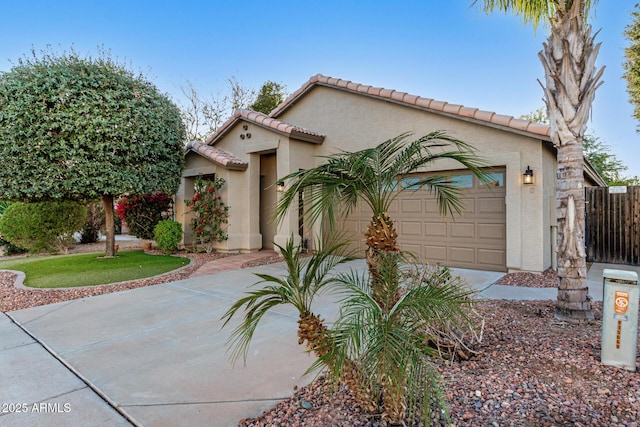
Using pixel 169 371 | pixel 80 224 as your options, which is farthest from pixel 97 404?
pixel 80 224

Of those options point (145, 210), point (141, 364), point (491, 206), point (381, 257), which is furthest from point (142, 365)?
point (145, 210)

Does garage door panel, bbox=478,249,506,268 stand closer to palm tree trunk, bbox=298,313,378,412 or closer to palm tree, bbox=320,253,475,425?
palm tree, bbox=320,253,475,425

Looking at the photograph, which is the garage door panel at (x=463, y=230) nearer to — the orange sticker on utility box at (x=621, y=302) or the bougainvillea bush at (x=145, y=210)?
the orange sticker on utility box at (x=621, y=302)

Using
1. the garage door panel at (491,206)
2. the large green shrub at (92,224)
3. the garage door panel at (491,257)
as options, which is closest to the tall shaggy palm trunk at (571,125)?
the garage door panel at (491,206)

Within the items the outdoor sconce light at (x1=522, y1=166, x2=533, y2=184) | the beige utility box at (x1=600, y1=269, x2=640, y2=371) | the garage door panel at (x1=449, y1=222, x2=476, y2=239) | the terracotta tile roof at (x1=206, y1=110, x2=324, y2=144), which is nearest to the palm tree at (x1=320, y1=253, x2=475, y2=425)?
the beige utility box at (x1=600, y1=269, x2=640, y2=371)

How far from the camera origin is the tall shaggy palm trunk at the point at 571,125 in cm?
407

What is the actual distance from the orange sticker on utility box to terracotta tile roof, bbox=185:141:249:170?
9.78 meters

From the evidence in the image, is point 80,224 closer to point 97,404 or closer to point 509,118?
point 97,404

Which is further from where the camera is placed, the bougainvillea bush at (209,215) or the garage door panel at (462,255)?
the bougainvillea bush at (209,215)

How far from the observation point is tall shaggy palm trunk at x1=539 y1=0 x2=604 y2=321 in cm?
407

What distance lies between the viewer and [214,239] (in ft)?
36.0

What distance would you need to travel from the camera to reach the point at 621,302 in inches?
116

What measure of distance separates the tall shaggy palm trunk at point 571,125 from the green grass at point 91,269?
7.84m

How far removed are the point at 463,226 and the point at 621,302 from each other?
5.35 meters
